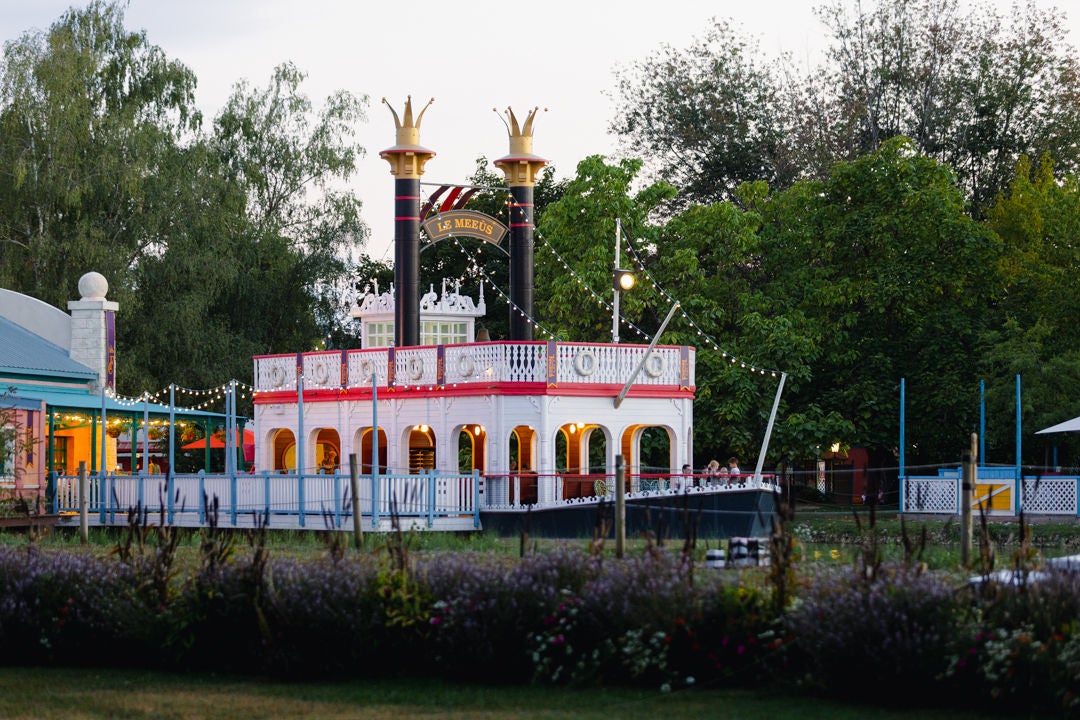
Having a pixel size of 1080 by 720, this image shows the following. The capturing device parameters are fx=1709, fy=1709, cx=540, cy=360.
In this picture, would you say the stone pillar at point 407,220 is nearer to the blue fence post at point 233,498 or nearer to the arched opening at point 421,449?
the arched opening at point 421,449

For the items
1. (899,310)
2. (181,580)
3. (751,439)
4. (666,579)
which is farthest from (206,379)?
(666,579)

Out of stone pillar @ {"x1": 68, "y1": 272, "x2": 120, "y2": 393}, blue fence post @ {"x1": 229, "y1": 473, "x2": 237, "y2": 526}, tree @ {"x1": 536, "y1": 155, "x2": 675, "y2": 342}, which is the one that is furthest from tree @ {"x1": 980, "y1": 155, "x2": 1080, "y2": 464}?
stone pillar @ {"x1": 68, "y1": 272, "x2": 120, "y2": 393}

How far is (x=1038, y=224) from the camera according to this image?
4234 centimetres

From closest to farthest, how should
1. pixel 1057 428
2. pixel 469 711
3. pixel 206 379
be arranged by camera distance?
pixel 469 711 < pixel 1057 428 < pixel 206 379

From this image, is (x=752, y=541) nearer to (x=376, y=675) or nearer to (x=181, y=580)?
(x=376, y=675)

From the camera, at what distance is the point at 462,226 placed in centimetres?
3559

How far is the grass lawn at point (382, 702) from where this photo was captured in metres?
12.1

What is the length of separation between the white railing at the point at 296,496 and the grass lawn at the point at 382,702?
43.8ft

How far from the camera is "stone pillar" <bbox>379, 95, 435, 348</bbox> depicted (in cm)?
3466

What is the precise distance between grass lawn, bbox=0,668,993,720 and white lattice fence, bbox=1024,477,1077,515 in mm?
24672

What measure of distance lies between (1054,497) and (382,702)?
26.1 meters

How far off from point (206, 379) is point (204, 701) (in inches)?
1481

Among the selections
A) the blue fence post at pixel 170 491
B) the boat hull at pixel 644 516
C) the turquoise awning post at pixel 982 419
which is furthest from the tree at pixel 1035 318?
the blue fence post at pixel 170 491

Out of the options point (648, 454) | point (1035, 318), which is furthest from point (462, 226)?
point (1035, 318)
